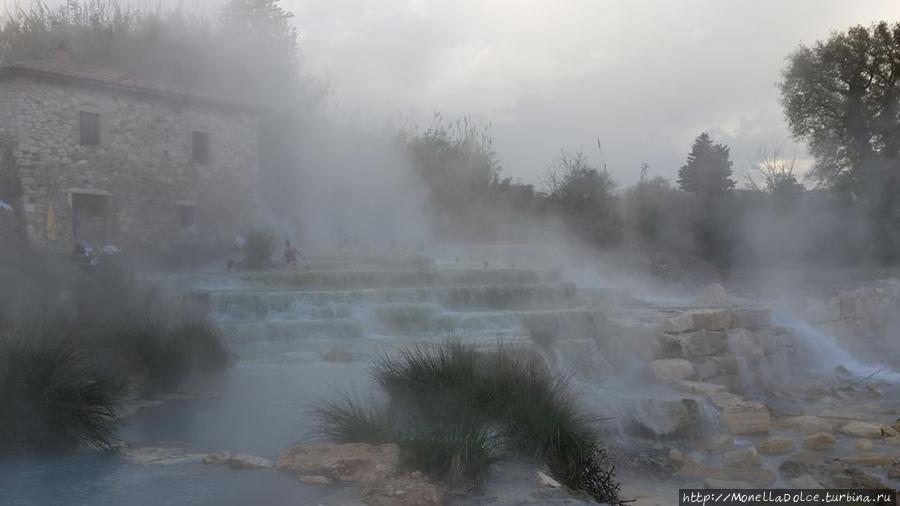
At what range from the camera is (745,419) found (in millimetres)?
10078

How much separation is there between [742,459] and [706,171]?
2239cm

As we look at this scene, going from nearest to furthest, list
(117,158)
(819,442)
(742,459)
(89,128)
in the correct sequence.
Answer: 1. (742,459)
2. (819,442)
3. (89,128)
4. (117,158)

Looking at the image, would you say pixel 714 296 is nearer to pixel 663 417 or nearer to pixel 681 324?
pixel 681 324

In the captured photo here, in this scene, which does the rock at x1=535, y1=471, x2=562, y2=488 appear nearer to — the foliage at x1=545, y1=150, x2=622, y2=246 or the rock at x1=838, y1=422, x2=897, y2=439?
the rock at x1=838, y1=422, x2=897, y2=439

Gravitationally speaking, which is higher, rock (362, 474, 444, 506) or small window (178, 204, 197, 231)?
small window (178, 204, 197, 231)

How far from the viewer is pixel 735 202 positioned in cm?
2641

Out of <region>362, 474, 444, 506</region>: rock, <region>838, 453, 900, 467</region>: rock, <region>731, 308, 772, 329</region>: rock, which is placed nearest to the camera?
<region>362, 474, 444, 506</region>: rock

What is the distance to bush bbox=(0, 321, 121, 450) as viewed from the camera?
6668 millimetres

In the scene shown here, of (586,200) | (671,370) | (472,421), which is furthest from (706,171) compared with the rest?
(472,421)

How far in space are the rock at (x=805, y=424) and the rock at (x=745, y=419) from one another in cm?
29

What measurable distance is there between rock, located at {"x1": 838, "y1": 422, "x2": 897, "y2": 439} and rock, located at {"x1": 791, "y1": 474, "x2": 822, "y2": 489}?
2368 millimetres

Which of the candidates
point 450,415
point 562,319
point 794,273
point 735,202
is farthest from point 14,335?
point 735,202

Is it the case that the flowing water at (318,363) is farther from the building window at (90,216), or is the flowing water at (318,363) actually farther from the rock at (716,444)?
the building window at (90,216)

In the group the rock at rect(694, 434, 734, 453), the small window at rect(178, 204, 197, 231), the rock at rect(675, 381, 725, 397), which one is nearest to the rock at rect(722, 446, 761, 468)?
the rock at rect(694, 434, 734, 453)
